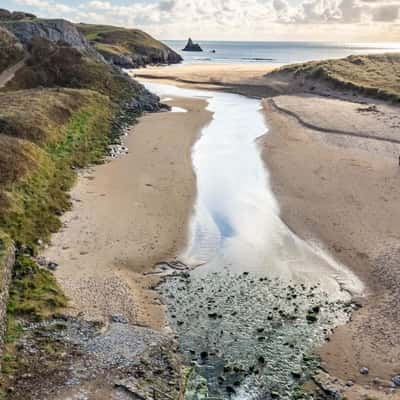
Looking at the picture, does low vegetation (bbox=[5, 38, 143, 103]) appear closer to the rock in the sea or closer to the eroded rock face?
the rock in the sea

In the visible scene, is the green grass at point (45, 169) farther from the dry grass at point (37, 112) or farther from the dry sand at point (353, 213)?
the dry sand at point (353, 213)

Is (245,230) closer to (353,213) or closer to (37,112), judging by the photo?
(353,213)

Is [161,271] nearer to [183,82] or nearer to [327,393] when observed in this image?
[327,393]

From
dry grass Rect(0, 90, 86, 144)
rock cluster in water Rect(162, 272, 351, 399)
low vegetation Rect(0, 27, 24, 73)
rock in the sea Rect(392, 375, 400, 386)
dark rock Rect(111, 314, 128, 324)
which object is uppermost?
low vegetation Rect(0, 27, 24, 73)

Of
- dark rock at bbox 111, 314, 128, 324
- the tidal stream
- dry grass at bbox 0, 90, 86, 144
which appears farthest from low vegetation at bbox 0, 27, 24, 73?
dark rock at bbox 111, 314, 128, 324

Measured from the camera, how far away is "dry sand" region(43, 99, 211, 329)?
18.6 m

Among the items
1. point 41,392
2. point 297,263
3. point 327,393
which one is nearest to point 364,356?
point 327,393

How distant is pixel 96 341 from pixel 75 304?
275cm

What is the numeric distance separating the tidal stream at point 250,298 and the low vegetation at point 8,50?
36243 millimetres

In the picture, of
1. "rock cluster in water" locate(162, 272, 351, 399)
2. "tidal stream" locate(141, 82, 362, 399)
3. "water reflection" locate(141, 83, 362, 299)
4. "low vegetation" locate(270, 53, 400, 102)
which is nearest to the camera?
"rock cluster in water" locate(162, 272, 351, 399)

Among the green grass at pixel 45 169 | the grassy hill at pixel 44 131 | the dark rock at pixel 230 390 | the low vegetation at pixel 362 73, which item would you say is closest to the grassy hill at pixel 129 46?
the low vegetation at pixel 362 73

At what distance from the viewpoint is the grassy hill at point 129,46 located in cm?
12275

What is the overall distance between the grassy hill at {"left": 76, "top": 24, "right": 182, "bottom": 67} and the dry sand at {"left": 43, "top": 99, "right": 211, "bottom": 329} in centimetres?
8876

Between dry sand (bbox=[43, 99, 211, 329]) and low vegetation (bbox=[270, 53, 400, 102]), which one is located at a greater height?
low vegetation (bbox=[270, 53, 400, 102])
